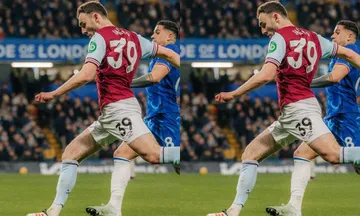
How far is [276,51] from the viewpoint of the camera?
7.54 metres

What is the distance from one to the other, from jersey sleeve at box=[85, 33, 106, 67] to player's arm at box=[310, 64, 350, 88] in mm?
2671

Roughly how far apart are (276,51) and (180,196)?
5455 mm

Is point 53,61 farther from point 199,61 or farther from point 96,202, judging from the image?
point 96,202

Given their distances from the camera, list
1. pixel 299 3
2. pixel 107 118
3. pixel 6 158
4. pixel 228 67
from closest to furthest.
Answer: pixel 107 118, pixel 6 158, pixel 228 67, pixel 299 3

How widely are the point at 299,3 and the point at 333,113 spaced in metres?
15.9

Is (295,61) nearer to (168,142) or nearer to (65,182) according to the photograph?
(65,182)

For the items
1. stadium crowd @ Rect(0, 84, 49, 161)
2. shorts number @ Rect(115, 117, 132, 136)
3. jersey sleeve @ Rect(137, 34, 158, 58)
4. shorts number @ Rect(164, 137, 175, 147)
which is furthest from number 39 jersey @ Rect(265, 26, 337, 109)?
stadium crowd @ Rect(0, 84, 49, 161)

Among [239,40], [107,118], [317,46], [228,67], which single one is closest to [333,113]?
[317,46]

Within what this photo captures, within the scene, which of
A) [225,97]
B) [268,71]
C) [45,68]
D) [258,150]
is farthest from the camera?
[45,68]

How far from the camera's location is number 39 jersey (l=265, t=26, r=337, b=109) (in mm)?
7668

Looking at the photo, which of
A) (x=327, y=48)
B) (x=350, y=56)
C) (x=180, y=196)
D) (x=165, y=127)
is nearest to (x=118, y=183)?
(x=165, y=127)

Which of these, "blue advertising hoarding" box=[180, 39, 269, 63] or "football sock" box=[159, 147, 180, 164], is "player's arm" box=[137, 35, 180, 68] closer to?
"football sock" box=[159, 147, 180, 164]

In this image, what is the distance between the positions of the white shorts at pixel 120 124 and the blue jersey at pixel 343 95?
4044 mm

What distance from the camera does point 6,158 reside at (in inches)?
843
